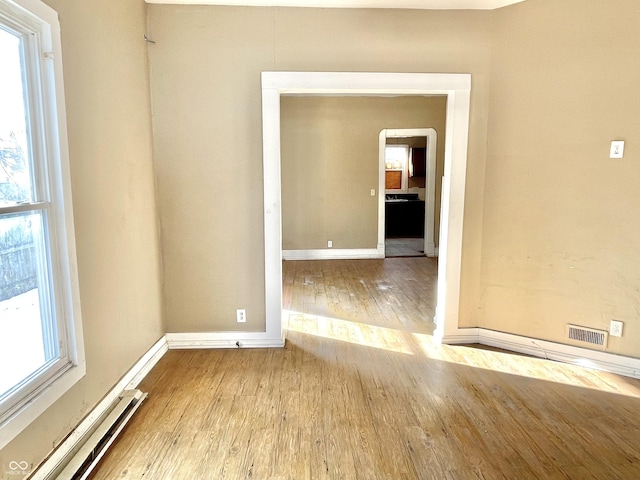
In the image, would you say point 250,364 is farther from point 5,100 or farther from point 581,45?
point 581,45

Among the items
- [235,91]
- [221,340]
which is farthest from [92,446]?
[235,91]

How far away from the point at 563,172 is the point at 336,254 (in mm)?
4553

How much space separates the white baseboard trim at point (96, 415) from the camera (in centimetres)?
182

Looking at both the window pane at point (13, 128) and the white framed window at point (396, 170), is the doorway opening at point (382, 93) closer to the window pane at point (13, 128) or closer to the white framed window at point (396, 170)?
the window pane at point (13, 128)

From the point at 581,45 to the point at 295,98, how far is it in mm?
4617

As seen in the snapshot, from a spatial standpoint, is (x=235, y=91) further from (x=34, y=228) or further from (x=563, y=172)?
(x=563, y=172)

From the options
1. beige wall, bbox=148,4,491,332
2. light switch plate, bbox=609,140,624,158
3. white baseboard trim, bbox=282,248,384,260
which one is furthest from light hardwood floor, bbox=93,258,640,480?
white baseboard trim, bbox=282,248,384,260

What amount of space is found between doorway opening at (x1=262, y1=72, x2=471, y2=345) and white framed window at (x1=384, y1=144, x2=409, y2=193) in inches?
328

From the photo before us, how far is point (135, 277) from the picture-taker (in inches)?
112

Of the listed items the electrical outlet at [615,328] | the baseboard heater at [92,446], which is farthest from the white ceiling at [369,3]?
the baseboard heater at [92,446]

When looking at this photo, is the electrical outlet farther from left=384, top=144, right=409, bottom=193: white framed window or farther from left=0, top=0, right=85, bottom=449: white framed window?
left=384, top=144, right=409, bottom=193: white framed window

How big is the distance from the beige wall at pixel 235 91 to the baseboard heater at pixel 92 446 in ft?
3.50

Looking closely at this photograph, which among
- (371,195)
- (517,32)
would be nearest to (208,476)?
(517,32)

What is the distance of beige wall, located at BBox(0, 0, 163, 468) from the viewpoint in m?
2.06
